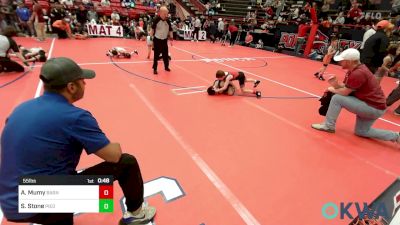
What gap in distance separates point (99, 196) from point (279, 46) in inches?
575

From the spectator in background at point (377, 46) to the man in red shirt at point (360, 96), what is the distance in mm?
2395

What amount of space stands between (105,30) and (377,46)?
13529 millimetres

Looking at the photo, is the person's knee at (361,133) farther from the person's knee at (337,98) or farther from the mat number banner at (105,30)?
the mat number banner at (105,30)

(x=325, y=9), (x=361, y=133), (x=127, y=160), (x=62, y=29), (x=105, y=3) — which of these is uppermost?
(x=325, y=9)

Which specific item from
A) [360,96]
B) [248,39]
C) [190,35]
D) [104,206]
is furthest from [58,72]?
[190,35]

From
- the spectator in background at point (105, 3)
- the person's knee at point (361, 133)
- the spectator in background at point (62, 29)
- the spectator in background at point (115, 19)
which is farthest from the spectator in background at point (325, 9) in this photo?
the spectator in background at point (62, 29)

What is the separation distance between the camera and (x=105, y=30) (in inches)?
584

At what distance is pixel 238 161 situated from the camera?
3211mm

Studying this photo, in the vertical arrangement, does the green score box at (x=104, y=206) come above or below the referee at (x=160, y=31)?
below

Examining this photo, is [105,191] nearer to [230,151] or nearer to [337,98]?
[230,151]

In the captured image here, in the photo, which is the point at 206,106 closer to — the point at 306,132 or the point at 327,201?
the point at 306,132

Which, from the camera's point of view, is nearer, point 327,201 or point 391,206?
point 391,206

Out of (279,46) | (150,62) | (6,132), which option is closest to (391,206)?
(6,132)

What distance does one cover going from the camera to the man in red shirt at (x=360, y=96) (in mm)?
3689
